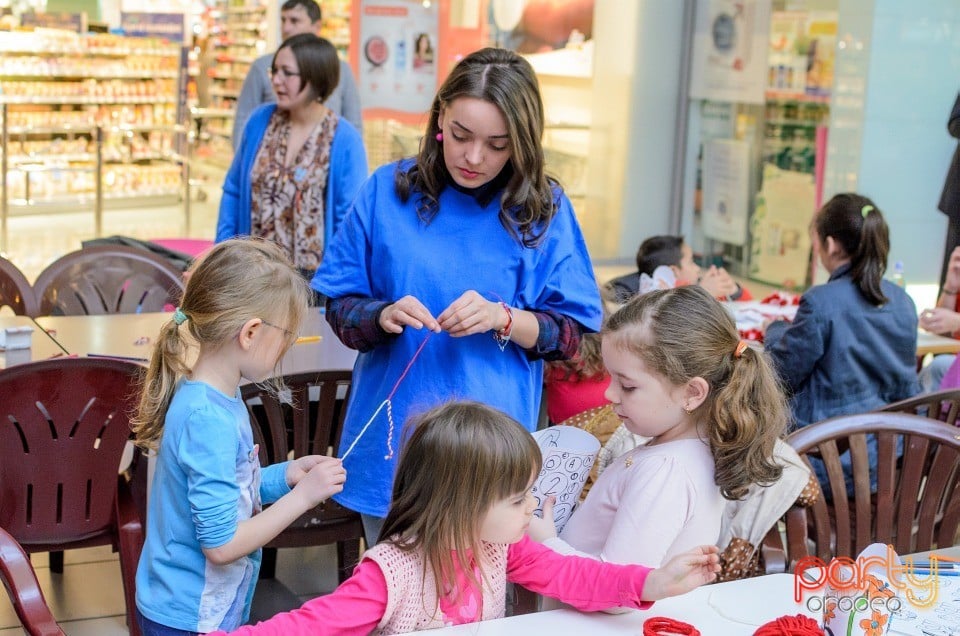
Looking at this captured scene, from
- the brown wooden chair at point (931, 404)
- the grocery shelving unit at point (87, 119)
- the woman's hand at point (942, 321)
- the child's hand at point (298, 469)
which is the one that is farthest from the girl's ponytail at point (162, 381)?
the grocery shelving unit at point (87, 119)

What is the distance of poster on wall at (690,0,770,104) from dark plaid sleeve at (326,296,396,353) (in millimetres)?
6397

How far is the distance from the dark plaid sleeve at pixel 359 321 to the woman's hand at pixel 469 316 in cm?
14

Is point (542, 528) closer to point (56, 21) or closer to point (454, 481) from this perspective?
point (454, 481)

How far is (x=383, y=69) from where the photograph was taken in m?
7.95

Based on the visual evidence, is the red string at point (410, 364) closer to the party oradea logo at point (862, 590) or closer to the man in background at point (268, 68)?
the party oradea logo at point (862, 590)

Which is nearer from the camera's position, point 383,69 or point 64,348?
point 64,348

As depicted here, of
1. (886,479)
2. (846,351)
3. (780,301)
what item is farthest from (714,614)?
(780,301)

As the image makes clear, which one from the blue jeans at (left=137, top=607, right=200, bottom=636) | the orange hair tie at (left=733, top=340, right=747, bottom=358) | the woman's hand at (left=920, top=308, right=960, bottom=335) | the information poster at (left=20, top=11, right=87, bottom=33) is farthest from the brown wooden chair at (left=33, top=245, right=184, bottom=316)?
the information poster at (left=20, top=11, right=87, bottom=33)

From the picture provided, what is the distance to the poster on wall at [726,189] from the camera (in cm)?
823

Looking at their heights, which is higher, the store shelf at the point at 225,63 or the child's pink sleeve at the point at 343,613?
the store shelf at the point at 225,63

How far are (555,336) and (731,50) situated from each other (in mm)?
6623

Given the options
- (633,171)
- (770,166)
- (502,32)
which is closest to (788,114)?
(770,166)

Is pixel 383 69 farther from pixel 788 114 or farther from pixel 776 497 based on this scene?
pixel 776 497

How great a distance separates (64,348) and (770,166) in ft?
19.3
